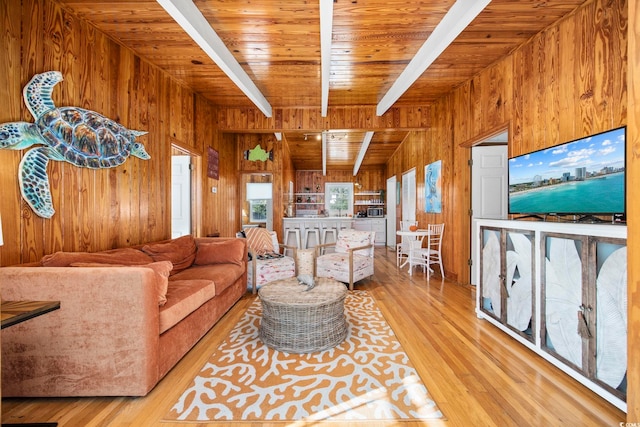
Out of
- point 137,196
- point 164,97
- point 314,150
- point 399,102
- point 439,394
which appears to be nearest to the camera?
point 439,394

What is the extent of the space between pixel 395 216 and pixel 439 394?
6.47m

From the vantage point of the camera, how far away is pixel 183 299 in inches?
81.9

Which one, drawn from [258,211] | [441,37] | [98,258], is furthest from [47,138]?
[258,211]

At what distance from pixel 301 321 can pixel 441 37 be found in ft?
9.47

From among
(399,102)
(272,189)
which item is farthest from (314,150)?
(399,102)

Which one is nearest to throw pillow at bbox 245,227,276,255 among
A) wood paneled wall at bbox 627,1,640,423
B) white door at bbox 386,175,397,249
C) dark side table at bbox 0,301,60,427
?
dark side table at bbox 0,301,60,427

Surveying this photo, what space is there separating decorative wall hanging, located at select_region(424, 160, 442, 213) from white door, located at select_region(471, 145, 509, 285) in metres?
0.65

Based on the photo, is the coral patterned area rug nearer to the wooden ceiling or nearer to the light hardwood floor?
the light hardwood floor

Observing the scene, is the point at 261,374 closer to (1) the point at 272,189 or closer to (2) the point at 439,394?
(2) the point at 439,394

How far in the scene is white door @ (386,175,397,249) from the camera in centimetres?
802

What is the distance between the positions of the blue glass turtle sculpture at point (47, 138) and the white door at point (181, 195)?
191cm

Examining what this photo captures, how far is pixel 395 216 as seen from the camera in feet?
26.0

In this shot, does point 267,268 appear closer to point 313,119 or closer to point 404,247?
point 313,119

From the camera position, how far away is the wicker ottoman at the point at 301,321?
7.20 ft
